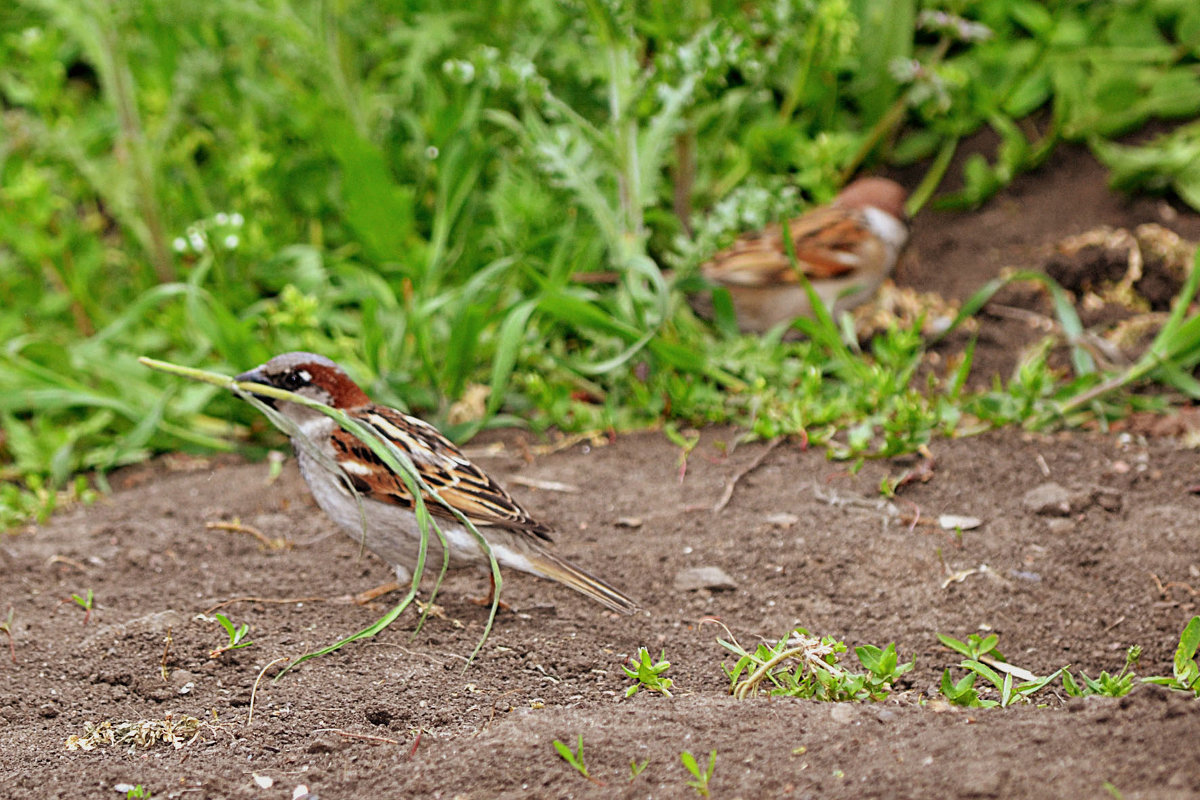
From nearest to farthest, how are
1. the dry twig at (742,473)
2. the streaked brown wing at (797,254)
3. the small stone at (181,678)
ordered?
the small stone at (181,678) → the dry twig at (742,473) → the streaked brown wing at (797,254)

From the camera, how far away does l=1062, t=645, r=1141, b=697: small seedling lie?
271 centimetres

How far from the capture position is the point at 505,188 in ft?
17.6

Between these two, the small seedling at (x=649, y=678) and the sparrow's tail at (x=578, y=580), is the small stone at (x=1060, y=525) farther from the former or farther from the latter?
the small seedling at (x=649, y=678)

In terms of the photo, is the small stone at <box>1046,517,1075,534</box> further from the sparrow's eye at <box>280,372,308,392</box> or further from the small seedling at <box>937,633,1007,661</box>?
the sparrow's eye at <box>280,372,308,392</box>

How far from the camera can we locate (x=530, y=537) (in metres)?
3.50

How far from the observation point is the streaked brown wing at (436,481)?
3.41 m

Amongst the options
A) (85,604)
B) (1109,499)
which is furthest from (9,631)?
(1109,499)

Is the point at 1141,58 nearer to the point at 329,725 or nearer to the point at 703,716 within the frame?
the point at 703,716

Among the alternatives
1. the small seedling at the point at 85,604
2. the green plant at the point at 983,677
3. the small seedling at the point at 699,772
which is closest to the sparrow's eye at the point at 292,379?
the small seedling at the point at 85,604

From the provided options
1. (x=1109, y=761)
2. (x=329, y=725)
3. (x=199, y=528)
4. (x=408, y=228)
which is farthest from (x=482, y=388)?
(x=1109, y=761)

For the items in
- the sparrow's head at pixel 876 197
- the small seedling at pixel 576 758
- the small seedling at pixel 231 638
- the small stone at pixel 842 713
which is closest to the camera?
the small seedling at pixel 576 758

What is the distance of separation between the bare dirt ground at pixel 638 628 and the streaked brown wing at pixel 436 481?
0.30 metres

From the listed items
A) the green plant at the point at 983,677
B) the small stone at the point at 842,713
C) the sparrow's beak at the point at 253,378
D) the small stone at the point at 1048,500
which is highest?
the sparrow's beak at the point at 253,378

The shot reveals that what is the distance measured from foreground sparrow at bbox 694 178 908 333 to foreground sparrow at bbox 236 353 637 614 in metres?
2.06
